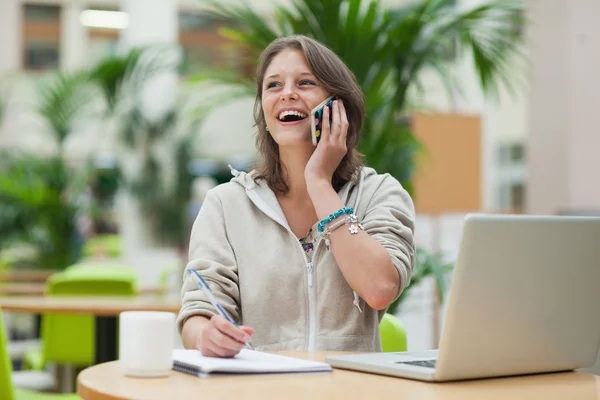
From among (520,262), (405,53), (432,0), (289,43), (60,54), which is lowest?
(520,262)

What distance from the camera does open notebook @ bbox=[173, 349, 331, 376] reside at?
4.50ft

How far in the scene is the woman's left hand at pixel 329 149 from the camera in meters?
2.02

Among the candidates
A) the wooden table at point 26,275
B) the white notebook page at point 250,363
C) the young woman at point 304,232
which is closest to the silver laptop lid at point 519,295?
the white notebook page at point 250,363

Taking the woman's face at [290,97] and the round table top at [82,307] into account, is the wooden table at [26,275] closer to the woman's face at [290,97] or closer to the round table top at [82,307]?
the round table top at [82,307]

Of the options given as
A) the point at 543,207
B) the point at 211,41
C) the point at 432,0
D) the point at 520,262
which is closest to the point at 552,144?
the point at 543,207

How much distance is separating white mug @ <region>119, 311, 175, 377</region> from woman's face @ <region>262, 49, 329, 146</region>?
2.75 ft

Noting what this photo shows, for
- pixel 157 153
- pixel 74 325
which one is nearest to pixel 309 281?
pixel 74 325

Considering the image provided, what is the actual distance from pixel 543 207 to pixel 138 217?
14.4 feet

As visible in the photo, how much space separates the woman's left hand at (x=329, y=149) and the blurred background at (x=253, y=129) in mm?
1424

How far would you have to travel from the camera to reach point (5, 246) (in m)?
7.61

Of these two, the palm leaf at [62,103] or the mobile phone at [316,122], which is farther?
the palm leaf at [62,103]

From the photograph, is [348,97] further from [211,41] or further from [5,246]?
[211,41]

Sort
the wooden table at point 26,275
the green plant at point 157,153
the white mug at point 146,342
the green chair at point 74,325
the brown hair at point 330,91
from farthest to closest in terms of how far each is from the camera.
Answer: the green plant at point 157,153, the wooden table at point 26,275, the green chair at point 74,325, the brown hair at point 330,91, the white mug at point 146,342

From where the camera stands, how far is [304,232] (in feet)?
6.79
